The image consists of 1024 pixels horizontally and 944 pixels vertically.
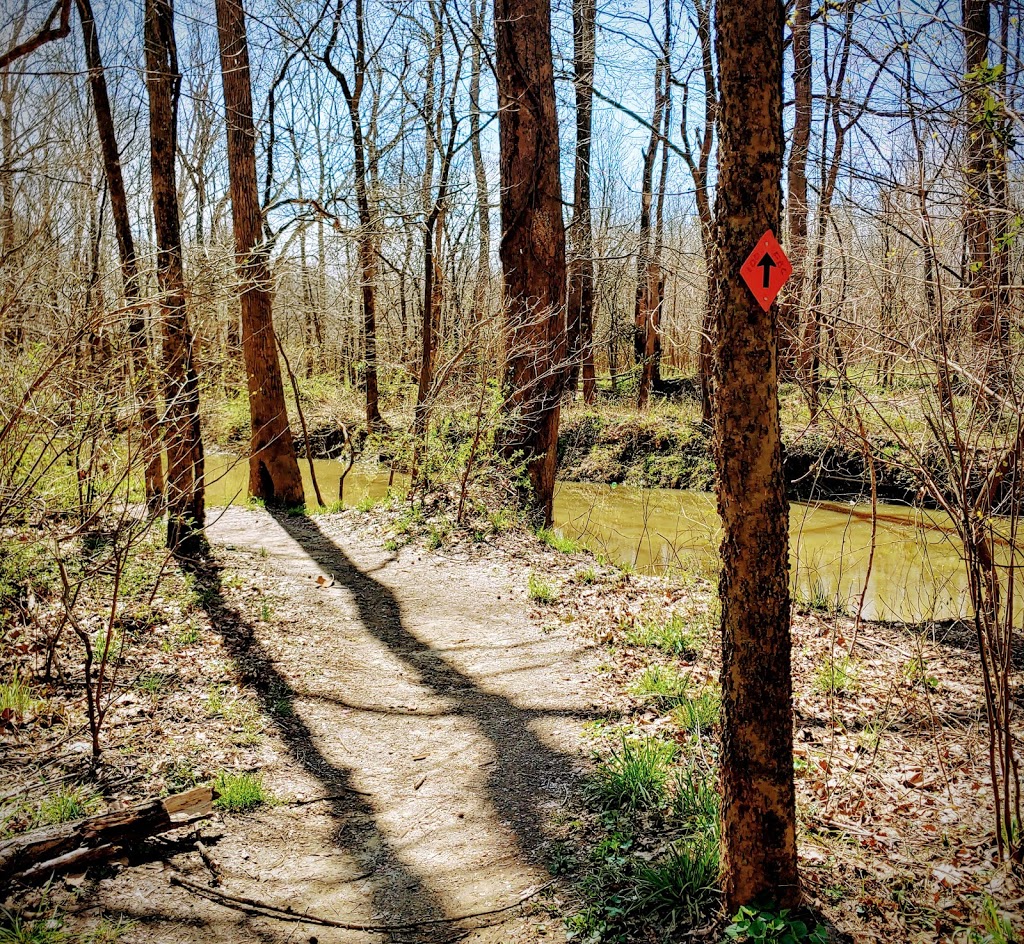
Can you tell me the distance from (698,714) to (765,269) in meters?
2.95

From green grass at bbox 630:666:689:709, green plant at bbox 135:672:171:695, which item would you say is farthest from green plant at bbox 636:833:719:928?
green plant at bbox 135:672:171:695

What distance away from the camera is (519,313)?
28.7 ft

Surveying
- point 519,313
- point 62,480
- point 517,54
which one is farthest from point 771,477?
point 517,54

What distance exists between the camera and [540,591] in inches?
276

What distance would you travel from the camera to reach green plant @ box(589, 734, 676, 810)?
370 centimetres

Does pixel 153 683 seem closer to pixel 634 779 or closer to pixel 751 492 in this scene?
pixel 634 779

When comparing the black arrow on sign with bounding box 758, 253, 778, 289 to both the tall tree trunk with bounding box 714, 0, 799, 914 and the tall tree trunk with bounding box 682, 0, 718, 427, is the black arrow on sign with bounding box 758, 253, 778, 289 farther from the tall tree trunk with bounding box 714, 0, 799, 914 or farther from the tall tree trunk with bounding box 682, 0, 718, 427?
the tall tree trunk with bounding box 682, 0, 718, 427

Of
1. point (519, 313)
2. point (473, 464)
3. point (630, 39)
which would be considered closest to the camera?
point (519, 313)

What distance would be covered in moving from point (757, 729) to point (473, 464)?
6.95 metres

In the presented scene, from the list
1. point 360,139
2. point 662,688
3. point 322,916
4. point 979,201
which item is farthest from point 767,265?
point 360,139

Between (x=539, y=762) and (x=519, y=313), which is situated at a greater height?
(x=519, y=313)

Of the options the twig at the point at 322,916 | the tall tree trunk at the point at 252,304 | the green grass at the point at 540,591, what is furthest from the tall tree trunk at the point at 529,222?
the twig at the point at 322,916

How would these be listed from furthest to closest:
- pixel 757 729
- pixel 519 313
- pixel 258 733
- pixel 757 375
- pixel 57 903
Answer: pixel 519 313 < pixel 258 733 < pixel 57 903 < pixel 757 729 < pixel 757 375

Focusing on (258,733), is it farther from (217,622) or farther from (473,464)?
(473,464)
